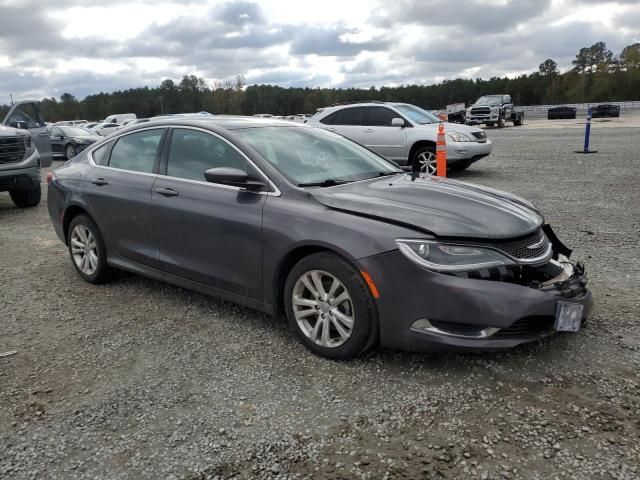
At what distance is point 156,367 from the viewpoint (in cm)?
356

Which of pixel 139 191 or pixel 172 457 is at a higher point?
pixel 139 191

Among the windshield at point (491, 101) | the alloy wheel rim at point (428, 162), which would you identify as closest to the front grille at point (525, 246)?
the alloy wheel rim at point (428, 162)

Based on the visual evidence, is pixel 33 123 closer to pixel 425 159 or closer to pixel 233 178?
pixel 425 159

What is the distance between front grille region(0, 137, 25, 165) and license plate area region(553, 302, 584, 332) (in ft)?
29.6

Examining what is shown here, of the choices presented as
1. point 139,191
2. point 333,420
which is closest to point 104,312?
point 139,191

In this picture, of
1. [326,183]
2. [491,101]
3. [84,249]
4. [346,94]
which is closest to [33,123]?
[84,249]

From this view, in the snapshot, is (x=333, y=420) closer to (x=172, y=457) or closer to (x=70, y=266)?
(x=172, y=457)

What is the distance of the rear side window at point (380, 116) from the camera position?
38.5 ft

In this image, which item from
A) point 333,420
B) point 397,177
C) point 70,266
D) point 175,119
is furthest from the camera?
point 70,266

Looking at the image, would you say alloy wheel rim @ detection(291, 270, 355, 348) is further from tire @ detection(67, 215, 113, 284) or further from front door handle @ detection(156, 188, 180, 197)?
tire @ detection(67, 215, 113, 284)

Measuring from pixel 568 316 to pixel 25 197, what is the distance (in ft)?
31.6

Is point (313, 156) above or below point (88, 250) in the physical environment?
above

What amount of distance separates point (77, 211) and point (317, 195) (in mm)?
2842

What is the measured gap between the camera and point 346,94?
386ft
